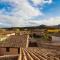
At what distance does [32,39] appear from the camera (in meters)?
3.68

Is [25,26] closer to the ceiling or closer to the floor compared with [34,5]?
closer to the floor

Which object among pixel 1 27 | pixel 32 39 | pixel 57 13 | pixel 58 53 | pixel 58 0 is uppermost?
pixel 58 0

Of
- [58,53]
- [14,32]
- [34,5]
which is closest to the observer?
[58,53]

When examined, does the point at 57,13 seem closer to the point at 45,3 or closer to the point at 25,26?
the point at 45,3

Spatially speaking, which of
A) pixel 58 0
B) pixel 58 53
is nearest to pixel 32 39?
pixel 58 53

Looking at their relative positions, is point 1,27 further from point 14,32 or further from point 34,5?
point 34,5

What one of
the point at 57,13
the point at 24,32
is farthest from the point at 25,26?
the point at 57,13

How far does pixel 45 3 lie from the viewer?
3586mm

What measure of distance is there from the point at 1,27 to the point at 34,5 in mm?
794

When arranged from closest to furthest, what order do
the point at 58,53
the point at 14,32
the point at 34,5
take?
the point at 58,53 → the point at 34,5 → the point at 14,32

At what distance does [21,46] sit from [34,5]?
2.64 feet

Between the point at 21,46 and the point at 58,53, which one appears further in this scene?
the point at 21,46

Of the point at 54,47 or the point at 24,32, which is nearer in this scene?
the point at 54,47

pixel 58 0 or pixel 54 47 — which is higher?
pixel 58 0
